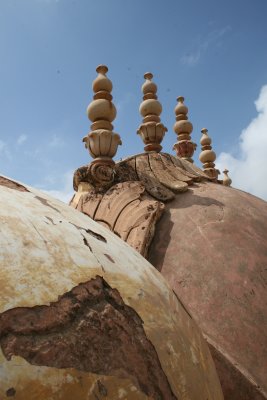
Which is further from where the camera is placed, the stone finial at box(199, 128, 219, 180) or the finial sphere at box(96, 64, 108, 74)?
the stone finial at box(199, 128, 219, 180)

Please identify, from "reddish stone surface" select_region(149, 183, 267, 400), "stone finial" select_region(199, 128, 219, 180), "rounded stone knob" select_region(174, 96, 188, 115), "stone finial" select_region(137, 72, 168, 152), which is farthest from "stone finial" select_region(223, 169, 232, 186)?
"reddish stone surface" select_region(149, 183, 267, 400)

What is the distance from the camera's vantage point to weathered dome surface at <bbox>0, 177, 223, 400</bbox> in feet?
3.05

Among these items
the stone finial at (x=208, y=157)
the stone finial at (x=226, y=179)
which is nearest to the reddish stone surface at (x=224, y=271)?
the stone finial at (x=208, y=157)

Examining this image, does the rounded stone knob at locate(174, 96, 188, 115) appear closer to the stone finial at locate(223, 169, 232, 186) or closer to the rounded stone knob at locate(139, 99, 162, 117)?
the rounded stone knob at locate(139, 99, 162, 117)

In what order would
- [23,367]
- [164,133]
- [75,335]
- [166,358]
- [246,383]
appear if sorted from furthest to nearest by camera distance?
[164,133] → [246,383] → [166,358] → [75,335] → [23,367]

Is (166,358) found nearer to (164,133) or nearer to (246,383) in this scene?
(246,383)

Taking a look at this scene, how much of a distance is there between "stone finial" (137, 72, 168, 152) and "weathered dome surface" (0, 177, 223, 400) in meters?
2.93

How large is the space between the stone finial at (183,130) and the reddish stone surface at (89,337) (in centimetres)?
432

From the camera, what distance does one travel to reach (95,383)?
38.0 inches

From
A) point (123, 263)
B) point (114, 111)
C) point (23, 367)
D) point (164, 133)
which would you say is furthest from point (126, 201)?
point (23, 367)

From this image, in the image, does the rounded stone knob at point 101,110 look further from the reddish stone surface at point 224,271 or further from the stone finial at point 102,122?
the reddish stone surface at point 224,271

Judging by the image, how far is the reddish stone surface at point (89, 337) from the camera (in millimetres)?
945

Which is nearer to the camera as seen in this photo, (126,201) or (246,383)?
(246,383)

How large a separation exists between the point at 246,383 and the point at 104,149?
232cm
